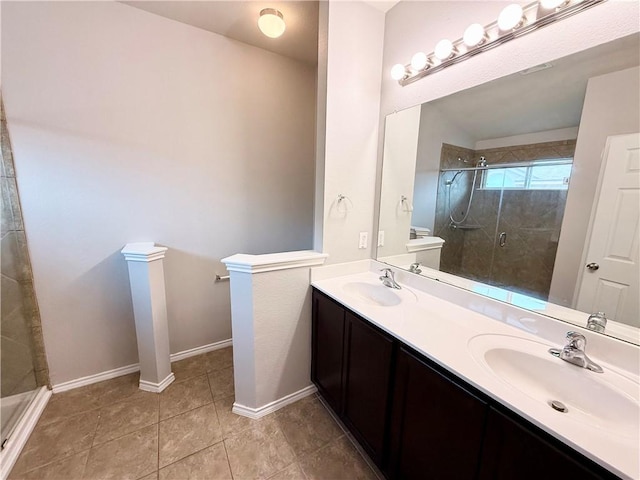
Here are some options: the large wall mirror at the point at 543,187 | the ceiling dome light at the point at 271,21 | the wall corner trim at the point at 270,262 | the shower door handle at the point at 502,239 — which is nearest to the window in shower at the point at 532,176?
the large wall mirror at the point at 543,187

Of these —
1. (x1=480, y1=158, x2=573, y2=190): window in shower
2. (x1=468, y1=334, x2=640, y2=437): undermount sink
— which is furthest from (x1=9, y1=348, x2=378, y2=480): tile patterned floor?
(x1=480, y1=158, x2=573, y2=190): window in shower

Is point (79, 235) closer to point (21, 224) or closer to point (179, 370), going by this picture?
point (21, 224)

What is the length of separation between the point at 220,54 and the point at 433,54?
160cm

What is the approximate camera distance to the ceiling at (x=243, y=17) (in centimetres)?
166

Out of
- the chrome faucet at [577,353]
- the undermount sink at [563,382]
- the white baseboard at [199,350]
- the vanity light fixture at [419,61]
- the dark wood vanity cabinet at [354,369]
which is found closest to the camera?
the undermount sink at [563,382]

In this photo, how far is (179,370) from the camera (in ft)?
6.86

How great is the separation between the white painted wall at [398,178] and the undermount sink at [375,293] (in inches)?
11.9

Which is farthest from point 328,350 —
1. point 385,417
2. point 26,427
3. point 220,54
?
point 220,54

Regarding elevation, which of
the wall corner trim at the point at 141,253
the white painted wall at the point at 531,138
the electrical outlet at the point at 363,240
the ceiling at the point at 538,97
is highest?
the ceiling at the point at 538,97

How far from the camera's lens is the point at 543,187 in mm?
1120

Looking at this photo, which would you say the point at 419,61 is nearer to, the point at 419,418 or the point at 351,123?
the point at 351,123

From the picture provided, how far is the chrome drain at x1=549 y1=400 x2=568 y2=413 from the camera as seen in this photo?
0.86 meters

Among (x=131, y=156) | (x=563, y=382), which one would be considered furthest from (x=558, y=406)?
(x=131, y=156)

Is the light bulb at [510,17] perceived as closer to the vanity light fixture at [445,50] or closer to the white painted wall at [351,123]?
the vanity light fixture at [445,50]
